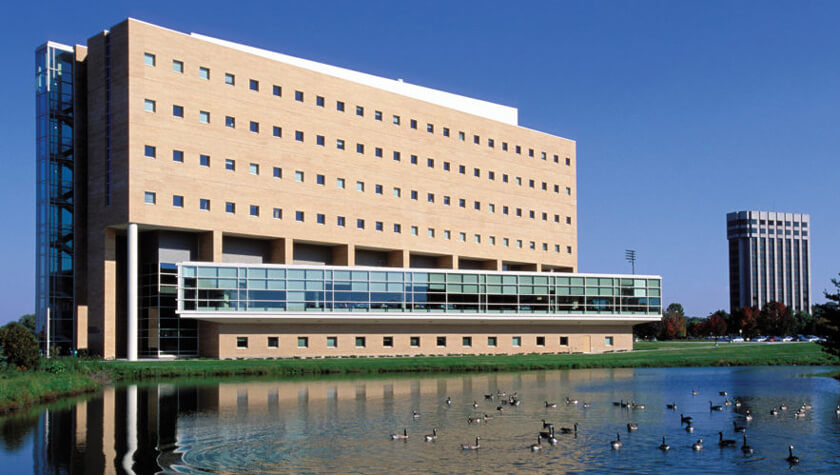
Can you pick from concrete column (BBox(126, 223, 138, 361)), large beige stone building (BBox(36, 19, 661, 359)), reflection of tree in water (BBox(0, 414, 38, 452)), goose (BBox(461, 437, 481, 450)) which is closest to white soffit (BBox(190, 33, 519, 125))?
large beige stone building (BBox(36, 19, 661, 359))

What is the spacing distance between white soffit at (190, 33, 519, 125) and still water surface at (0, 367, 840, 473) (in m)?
40.0

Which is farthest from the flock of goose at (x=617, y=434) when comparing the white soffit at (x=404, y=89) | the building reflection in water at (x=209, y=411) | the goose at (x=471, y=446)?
the white soffit at (x=404, y=89)

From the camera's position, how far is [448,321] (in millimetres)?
77625

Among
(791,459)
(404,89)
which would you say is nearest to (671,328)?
(404,89)

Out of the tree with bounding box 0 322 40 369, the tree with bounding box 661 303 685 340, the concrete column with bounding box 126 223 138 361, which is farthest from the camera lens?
the tree with bounding box 661 303 685 340

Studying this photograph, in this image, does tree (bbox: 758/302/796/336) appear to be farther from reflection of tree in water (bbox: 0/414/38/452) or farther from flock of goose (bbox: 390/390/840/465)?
reflection of tree in water (bbox: 0/414/38/452)

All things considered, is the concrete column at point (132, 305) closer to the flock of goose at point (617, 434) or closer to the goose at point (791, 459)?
the flock of goose at point (617, 434)

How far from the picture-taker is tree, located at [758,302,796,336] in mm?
182625

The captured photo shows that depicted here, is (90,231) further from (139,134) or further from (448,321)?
(448,321)

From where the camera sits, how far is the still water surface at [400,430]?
2064cm

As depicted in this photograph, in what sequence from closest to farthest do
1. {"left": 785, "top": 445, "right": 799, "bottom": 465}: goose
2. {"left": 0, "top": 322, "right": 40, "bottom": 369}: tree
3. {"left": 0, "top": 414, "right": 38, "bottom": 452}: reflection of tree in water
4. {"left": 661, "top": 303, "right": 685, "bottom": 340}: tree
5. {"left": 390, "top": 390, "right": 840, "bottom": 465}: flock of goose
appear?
{"left": 785, "top": 445, "right": 799, "bottom": 465}: goose, {"left": 390, "top": 390, "right": 840, "bottom": 465}: flock of goose, {"left": 0, "top": 414, "right": 38, "bottom": 452}: reflection of tree in water, {"left": 0, "top": 322, "right": 40, "bottom": 369}: tree, {"left": 661, "top": 303, "right": 685, "bottom": 340}: tree

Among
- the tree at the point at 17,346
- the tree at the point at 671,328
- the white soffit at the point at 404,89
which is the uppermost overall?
the white soffit at the point at 404,89

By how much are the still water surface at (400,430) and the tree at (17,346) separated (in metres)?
3.88

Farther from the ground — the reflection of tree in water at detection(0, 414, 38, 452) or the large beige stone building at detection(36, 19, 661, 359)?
the large beige stone building at detection(36, 19, 661, 359)
